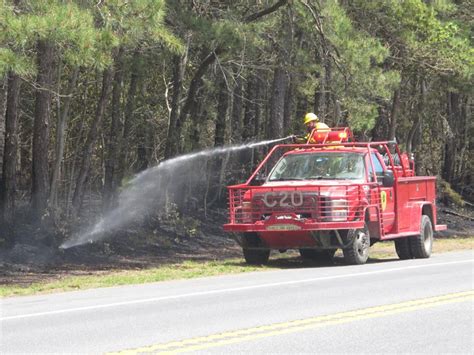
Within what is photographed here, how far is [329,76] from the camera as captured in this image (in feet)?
77.2

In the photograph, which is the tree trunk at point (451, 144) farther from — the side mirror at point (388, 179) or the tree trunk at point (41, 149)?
the side mirror at point (388, 179)

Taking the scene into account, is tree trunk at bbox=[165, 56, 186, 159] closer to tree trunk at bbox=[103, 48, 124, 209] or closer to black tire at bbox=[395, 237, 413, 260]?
tree trunk at bbox=[103, 48, 124, 209]

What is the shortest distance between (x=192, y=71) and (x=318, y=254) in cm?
1374

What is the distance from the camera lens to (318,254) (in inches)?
770

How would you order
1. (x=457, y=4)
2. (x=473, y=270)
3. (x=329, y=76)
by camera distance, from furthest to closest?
(x=457, y=4) → (x=329, y=76) → (x=473, y=270)

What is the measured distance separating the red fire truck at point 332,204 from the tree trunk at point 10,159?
222 inches

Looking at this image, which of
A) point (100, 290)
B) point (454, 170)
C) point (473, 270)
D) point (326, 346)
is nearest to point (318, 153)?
point (473, 270)

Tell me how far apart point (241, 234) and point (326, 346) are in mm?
9242

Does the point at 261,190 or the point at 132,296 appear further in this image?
the point at 261,190

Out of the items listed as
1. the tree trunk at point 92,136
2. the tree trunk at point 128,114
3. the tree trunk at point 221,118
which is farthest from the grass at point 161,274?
the tree trunk at point 221,118

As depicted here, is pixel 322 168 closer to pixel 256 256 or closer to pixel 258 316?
pixel 256 256

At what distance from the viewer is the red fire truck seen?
648 inches

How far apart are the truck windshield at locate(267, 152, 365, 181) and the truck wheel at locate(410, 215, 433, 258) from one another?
7.68 ft

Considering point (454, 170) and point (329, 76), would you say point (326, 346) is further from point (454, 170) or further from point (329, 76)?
point (454, 170)
